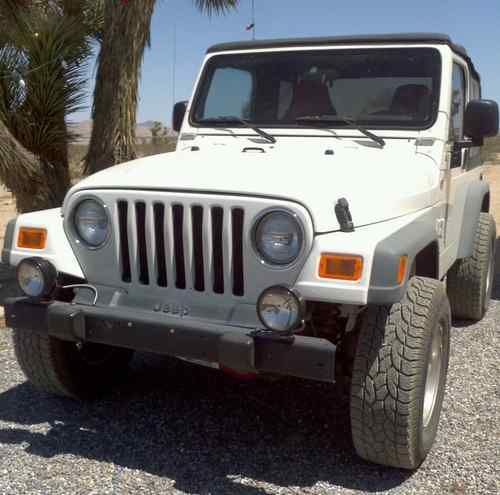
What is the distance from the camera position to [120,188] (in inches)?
117

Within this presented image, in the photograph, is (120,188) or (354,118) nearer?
(120,188)

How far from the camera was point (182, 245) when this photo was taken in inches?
113

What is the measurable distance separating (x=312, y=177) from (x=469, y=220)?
78.0 inches

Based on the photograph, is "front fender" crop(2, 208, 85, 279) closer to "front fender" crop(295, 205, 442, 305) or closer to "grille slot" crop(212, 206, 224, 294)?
"grille slot" crop(212, 206, 224, 294)

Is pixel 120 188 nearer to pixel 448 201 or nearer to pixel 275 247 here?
pixel 275 247

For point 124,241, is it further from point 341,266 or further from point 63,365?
point 341,266

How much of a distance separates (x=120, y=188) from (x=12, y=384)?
1686 mm

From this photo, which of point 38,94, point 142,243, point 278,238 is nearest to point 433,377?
point 278,238

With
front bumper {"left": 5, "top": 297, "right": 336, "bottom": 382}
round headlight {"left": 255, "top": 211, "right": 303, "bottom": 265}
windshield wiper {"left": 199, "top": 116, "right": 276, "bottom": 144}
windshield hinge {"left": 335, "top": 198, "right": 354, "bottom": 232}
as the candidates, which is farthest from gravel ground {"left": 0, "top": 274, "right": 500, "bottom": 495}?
windshield wiper {"left": 199, "top": 116, "right": 276, "bottom": 144}

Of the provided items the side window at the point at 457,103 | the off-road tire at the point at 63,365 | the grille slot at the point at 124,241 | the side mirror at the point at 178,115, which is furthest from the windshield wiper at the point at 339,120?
the off-road tire at the point at 63,365

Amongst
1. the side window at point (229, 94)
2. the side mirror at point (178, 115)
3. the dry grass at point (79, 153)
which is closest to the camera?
the side window at point (229, 94)

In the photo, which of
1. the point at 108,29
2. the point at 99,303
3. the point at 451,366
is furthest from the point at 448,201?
the point at 108,29

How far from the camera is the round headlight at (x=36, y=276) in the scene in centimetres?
295

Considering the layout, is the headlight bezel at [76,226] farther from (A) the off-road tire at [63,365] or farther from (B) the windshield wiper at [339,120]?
(B) the windshield wiper at [339,120]
